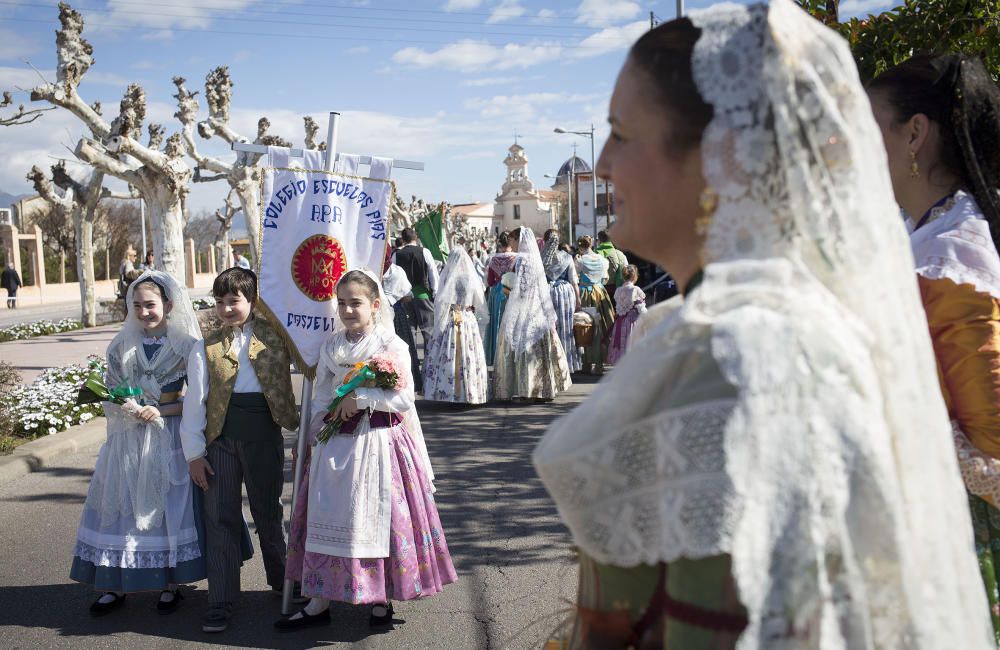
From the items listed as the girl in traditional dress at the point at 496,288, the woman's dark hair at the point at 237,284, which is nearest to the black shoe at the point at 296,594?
the woman's dark hair at the point at 237,284

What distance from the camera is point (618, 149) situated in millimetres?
1199

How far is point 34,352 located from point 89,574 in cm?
1334

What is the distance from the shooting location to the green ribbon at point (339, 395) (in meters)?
3.76

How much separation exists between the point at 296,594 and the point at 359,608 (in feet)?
1.15

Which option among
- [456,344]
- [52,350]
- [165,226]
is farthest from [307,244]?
[52,350]

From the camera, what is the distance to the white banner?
13.3 ft

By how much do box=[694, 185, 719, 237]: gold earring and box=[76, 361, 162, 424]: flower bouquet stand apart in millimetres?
3806

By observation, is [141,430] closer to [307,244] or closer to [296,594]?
[296,594]

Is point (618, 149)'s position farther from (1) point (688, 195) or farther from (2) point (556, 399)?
(2) point (556, 399)

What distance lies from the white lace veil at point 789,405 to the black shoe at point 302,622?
3209 millimetres

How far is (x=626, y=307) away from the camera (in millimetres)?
11219

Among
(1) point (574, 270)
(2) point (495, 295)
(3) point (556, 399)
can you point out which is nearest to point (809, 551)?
(3) point (556, 399)

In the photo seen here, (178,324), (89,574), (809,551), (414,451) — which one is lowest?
(89,574)

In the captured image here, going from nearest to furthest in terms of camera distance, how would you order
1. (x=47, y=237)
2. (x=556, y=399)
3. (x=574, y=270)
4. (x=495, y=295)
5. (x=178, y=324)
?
(x=178, y=324) < (x=556, y=399) < (x=495, y=295) < (x=574, y=270) < (x=47, y=237)
